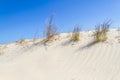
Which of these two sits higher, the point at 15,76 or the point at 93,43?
the point at 93,43

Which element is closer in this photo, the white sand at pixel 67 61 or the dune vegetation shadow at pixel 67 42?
the white sand at pixel 67 61

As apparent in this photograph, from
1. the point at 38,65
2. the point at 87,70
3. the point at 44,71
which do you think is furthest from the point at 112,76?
the point at 38,65

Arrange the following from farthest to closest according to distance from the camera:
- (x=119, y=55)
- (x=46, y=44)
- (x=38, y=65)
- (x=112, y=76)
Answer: (x=46, y=44), (x=38, y=65), (x=119, y=55), (x=112, y=76)

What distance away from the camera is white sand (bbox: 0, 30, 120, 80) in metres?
6.83

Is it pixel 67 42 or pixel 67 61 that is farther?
pixel 67 42

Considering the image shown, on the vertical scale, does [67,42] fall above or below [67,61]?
above

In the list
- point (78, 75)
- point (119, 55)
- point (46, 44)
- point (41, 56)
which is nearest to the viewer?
A: point (78, 75)

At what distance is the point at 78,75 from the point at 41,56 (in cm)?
226

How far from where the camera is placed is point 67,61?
309 inches

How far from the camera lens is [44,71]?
741 centimetres

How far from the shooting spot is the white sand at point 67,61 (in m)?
6.83

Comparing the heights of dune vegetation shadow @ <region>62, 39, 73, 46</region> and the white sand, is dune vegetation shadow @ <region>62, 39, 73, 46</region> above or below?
above

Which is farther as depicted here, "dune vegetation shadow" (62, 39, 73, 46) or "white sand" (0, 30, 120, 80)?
"dune vegetation shadow" (62, 39, 73, 46)

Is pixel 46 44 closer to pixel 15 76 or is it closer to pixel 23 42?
pixel 23 42
